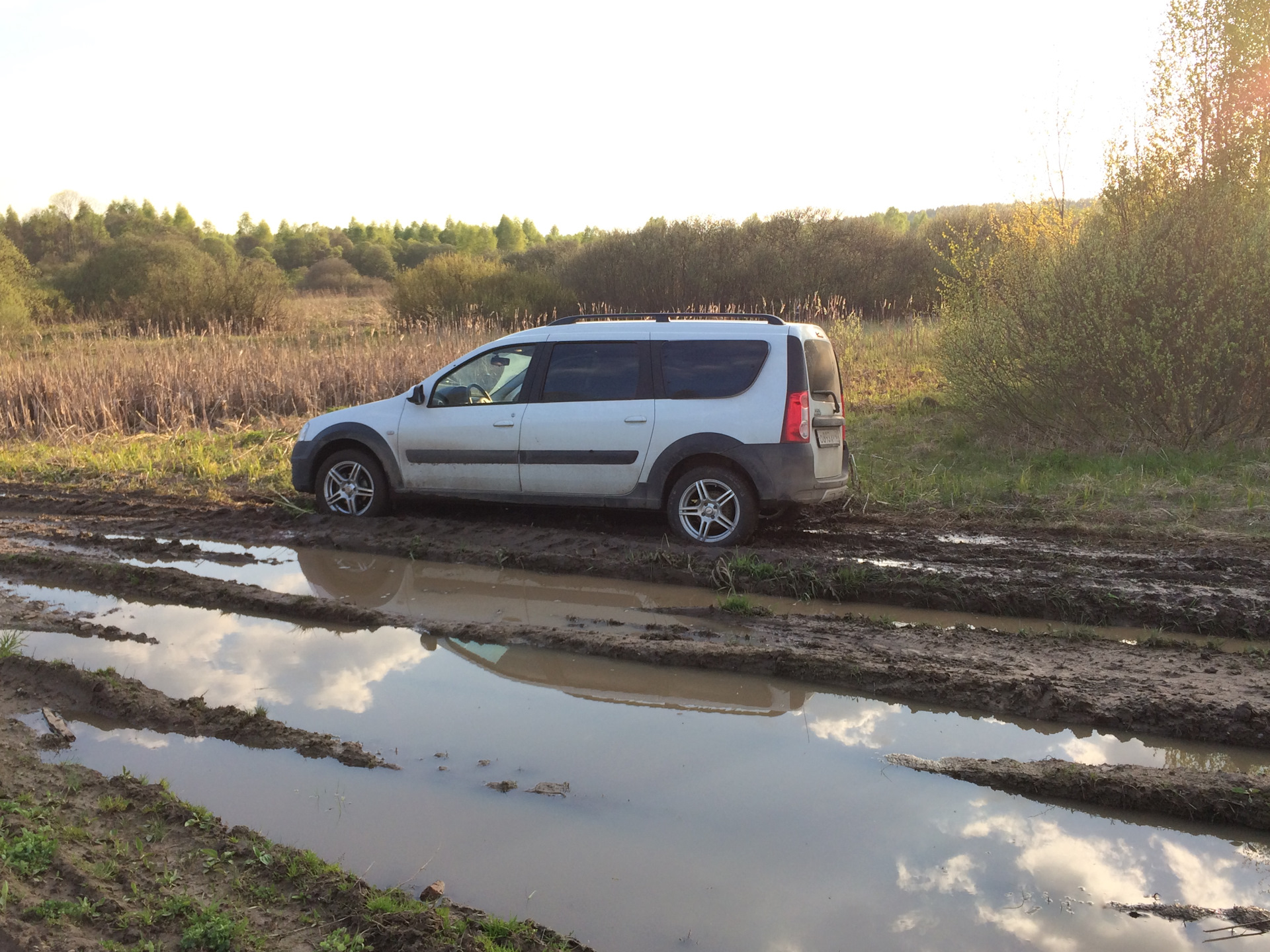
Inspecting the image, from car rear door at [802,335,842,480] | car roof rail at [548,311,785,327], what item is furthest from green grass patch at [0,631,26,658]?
car rear door at [802,335,842,480]

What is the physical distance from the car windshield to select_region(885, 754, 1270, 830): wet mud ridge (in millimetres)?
4995

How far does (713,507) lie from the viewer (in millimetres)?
7648

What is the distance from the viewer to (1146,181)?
38.4 feet

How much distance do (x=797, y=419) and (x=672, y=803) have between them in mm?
3951

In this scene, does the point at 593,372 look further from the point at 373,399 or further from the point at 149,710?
the point at 373,399

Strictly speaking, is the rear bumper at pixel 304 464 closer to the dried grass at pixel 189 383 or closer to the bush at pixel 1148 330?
the dried grass at pixel 189 383

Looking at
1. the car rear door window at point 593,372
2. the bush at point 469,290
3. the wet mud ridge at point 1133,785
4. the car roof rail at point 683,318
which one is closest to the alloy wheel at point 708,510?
the car rear door window at point 593,372

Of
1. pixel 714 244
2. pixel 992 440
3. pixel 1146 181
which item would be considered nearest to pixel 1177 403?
pixel 992 440

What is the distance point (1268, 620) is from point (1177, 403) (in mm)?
5723

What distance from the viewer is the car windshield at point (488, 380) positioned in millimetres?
8258

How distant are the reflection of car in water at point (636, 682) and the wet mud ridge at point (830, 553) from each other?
5.03 feet

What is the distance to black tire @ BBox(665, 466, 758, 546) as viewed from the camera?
7543 mm

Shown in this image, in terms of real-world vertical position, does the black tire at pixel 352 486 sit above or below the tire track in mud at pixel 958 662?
above

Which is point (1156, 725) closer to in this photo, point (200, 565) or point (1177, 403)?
point (200, 565)
